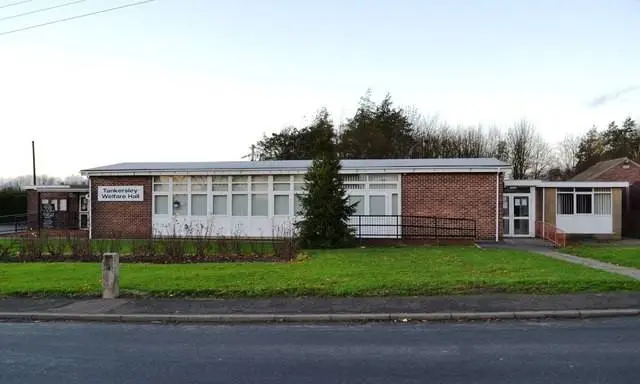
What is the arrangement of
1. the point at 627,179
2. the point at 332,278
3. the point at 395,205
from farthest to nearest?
the point at 627,179 < the point at 395,205 < the point at 332,278

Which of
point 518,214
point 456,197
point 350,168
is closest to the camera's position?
point 456,197

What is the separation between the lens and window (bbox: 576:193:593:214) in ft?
99.6

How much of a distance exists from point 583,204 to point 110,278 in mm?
25800

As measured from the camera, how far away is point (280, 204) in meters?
27.6

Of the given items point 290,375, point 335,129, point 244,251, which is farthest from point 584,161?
point 290,375

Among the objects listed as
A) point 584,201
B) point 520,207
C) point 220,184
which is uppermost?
point 220,184

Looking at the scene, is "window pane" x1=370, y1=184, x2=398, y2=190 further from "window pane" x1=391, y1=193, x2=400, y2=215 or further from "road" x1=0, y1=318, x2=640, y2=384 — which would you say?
"road" x1=0, y1=318, x2=640, y2=384

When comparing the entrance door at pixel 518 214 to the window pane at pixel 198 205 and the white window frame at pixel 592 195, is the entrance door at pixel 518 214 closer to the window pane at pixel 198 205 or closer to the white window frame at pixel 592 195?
the white window frame at pixel 592 195

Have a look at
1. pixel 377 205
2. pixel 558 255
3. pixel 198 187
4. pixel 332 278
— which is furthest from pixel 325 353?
pixel 198 187

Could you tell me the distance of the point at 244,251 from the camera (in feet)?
63.8

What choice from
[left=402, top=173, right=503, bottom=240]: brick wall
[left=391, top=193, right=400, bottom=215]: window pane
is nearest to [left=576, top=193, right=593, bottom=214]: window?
[left=402, top=173, right=503, bottom=240]: brick wall

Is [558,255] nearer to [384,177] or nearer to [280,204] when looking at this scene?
[384,177]

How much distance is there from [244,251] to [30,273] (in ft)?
21.6

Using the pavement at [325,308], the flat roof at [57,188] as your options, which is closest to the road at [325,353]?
the pavement at [325,308]
